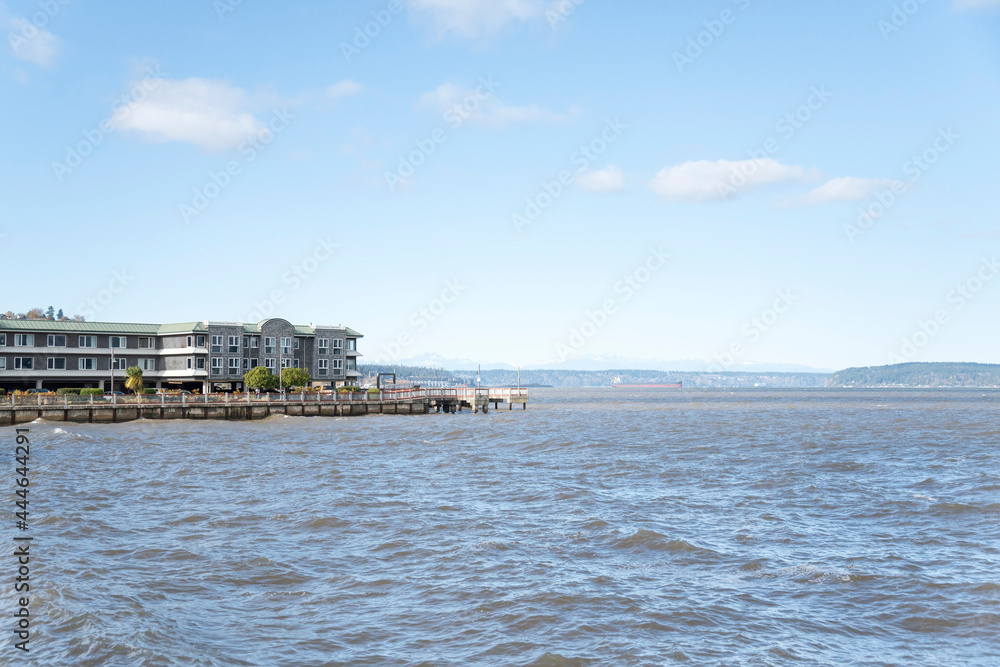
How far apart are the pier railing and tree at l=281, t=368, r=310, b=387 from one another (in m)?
9.30

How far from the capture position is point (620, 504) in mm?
27203

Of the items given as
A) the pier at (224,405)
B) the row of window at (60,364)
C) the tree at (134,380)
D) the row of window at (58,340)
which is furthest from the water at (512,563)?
the row of window at (58,340)

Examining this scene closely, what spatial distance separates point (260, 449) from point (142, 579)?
30.1 meters

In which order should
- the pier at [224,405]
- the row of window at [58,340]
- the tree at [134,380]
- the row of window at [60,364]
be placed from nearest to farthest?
the pier at [224,405] < the tree at [134,380] < the row of window at [60,364] < the row of window at [58,340]

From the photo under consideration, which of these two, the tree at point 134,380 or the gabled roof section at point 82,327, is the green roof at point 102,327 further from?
the tree at point 134,380

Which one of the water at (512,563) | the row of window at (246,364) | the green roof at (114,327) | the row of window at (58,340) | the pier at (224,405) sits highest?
the green roof at (114,327)

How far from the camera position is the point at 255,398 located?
7550 cm

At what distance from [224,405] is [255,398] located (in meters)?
3.08

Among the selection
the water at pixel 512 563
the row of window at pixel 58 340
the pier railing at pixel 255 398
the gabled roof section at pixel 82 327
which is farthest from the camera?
the gabled roof section at pixel 82 327

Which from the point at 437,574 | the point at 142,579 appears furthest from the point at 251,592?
the point at 437,574

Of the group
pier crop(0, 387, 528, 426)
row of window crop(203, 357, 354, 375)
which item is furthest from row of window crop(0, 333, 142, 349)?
pier crop(0, 387, 528, 426)

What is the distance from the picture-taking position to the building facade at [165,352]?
90688 millimetres

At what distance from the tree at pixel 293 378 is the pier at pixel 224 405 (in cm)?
1016

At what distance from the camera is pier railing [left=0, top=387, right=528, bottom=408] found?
6594 centimetres
